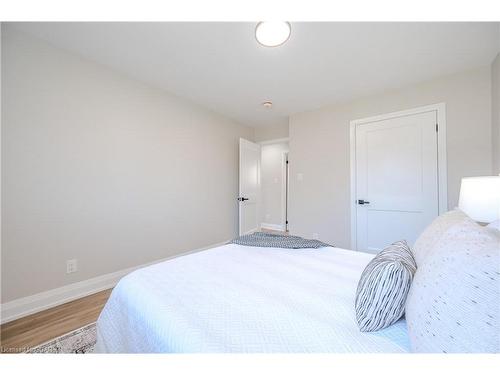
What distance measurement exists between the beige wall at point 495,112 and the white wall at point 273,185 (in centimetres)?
348

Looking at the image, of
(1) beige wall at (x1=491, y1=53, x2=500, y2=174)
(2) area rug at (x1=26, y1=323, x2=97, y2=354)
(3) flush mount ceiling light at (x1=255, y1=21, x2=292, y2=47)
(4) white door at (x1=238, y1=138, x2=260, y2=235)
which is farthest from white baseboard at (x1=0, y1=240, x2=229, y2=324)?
(1) beige wall at (x1=491, y1=53, x2=500, y2=174)

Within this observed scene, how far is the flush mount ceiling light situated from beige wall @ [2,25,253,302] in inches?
63.9

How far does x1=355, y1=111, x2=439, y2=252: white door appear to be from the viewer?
2476 mm

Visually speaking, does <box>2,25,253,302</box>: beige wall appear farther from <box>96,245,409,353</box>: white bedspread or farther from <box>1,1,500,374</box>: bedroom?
<box>96,245,409,353</box>: white bedspread

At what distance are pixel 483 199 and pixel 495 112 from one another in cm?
131

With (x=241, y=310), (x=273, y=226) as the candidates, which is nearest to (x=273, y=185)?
(x=273, y=226)

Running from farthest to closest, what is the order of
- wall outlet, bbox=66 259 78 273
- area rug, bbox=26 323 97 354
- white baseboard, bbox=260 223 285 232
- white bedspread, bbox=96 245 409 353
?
white baseboard, bbox=260 223 285 232 → wall outlet, bbox=66 259 78 273 → area rug, bbox=26 323 97 354 → white bedspread, bbox=96 245 409 353

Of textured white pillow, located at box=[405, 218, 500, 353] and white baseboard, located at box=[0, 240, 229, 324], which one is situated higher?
textured white pillow, located at box=[405, 218, 500, 353]

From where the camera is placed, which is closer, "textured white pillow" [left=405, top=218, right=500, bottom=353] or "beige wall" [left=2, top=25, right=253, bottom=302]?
"textured white pillow" [left=405, top=218, right=500, bottom=353]
